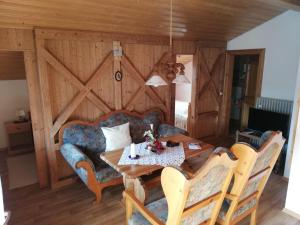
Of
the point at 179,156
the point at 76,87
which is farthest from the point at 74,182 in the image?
the point at 179,156

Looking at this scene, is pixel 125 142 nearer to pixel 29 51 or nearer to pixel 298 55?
pixel 29 51

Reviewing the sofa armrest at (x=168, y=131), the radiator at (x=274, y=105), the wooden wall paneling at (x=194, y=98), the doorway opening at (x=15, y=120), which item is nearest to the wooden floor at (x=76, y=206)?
the doorway opening at (x=15, y=120)

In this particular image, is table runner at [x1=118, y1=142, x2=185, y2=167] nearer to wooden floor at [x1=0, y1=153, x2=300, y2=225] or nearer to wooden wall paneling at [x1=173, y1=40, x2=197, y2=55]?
wooden floor at [x1=0, y1=153, x2=300, y2=225]

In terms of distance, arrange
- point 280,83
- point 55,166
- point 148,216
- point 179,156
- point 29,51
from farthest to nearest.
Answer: point 280,83
point 55,166
point 29,51
point 179,156
point 148,216

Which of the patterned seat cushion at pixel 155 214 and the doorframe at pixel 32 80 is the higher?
the doorframe at pixel 32 80

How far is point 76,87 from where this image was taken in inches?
145

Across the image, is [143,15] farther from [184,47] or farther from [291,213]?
[291,213]

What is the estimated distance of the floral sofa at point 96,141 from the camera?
3121mm

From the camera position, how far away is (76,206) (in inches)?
126

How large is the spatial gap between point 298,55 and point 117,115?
3623mm

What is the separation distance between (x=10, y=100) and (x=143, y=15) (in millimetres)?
3653

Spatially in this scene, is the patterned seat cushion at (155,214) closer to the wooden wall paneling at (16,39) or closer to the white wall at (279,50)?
the wooden wall paneling at (16,39)

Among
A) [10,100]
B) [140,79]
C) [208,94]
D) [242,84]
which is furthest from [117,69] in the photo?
[242,84]

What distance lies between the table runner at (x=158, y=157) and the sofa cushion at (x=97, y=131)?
82cm
